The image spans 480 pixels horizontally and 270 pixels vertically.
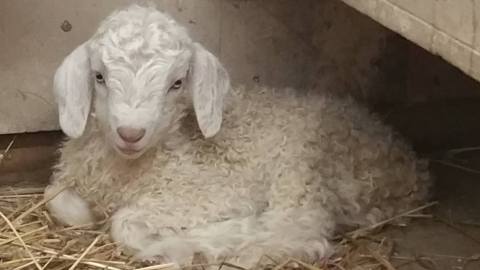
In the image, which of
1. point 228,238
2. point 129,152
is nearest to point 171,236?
point 228,238

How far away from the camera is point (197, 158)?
3688 mm

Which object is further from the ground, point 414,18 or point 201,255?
point 414,18

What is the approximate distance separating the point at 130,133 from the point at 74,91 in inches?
13.7

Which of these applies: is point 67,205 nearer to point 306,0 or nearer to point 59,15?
point 59,15

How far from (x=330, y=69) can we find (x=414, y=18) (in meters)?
1.53

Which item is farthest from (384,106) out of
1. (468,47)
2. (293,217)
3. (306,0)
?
(468,47)

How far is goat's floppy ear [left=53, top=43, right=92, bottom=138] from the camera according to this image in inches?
141

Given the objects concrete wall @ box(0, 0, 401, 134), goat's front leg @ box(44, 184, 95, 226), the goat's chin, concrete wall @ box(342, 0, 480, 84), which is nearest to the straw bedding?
goat's front leg @ box(44, 184, 95, 226)

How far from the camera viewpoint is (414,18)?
2918mm

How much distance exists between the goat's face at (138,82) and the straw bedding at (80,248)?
0.34 m

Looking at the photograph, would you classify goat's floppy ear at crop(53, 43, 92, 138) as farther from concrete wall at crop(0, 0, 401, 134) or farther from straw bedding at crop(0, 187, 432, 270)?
concrete wall at crop(0, 0, 401, 134)

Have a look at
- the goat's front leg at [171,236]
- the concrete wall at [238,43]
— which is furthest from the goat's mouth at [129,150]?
the concrete wall at [238,43]

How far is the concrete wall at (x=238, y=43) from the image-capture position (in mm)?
4059

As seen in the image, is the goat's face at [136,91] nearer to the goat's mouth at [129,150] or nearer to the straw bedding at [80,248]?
the goat's mouth at [129,150]
